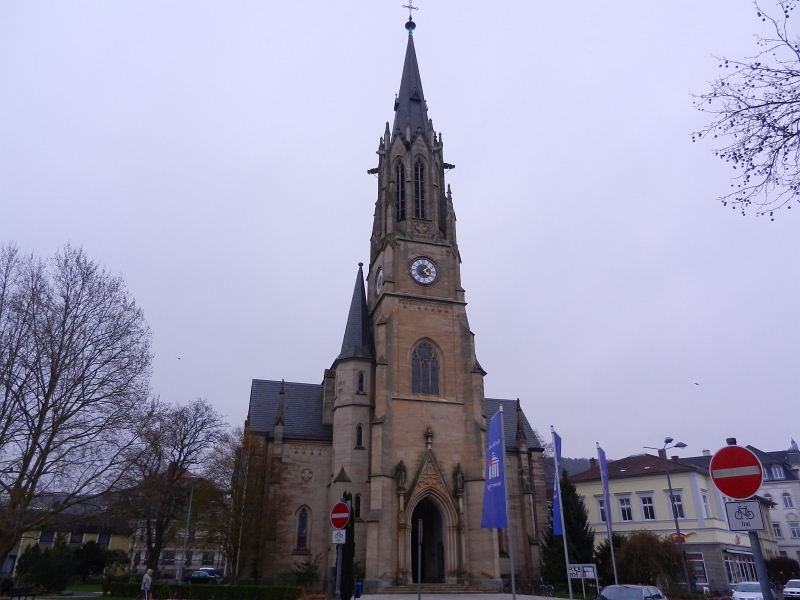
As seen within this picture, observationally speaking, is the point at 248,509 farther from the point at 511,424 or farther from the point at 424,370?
the point at 511,424

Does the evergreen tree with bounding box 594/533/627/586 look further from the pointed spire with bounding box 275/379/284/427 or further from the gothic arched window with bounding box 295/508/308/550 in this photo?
the pointed spire with bounding box 275/379/284/427

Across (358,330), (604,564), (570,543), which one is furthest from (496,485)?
(358,330)

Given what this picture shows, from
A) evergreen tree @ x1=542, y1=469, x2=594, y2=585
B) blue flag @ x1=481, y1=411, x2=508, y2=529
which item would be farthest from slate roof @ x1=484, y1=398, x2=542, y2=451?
blue flag @ x1=481, y1=411, x2=508, y2=529

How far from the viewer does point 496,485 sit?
18609 millimetres

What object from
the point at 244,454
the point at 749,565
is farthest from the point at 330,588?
the point at 749,565

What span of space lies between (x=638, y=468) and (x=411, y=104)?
36.0 metres

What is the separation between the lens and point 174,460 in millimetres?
40656

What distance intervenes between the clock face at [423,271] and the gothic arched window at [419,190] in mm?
4217

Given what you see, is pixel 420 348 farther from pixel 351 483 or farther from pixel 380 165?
pixel 380 165

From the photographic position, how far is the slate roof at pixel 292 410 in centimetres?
4012

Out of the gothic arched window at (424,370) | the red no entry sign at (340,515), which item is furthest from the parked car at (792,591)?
the red no entry sign at (340,515)

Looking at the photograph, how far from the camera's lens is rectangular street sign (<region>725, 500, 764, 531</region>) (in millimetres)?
6035

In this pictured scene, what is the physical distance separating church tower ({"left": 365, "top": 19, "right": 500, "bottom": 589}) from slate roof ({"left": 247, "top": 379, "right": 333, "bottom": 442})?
21.2 ft

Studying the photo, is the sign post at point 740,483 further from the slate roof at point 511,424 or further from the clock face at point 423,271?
the slate roof at point 511,424
